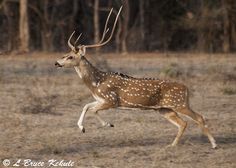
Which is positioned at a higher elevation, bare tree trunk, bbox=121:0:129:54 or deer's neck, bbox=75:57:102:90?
deer's neck, bbox=75:57:102:90

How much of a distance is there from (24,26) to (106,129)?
87.7 ft

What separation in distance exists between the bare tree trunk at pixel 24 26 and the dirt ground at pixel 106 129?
14.9 m

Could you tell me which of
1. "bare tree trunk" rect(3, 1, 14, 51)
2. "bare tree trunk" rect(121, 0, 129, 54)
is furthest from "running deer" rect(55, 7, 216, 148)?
"bare tree trunk" rect(3, 1, 14, 51)

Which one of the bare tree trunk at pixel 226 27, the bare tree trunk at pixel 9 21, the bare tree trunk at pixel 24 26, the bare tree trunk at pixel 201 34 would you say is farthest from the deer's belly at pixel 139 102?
the bare tree trunk at pixel 9 21

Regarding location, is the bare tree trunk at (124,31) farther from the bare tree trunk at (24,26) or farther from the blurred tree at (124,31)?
the bare tree trunk at (24,26)

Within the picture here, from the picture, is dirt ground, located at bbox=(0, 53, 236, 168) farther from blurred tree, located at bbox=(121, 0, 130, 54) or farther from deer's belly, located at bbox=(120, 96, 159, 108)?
blurred tree, located at bbox=(121, 0, 130, 54)

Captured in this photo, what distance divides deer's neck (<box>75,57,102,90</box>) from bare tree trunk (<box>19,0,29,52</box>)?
26.4m

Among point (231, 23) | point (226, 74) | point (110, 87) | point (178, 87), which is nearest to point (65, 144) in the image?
point (110, 87)

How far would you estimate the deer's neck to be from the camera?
1373 centimetres

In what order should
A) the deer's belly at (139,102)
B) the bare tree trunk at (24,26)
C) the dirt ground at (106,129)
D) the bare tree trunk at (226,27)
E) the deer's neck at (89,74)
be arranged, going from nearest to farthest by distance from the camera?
the dirt ground at (106,129)
the deer's belly at (139,102)
the deer's neck at (89,74)
the bare tree trunk at (24,26)
the bare tree trunk at (226,27)

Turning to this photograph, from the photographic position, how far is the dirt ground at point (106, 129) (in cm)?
1241

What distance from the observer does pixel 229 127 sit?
15719 mm

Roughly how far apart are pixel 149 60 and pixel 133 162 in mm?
22116

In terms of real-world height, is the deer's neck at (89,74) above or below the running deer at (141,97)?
above
